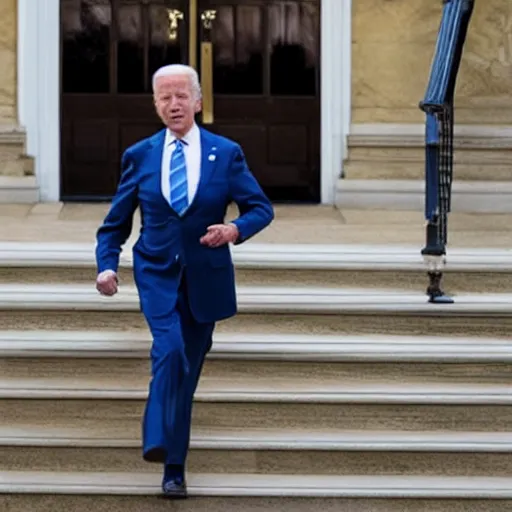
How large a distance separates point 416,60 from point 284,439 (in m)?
4.84

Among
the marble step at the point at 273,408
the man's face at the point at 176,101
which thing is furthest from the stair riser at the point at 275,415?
the man's face at the point at 176,101

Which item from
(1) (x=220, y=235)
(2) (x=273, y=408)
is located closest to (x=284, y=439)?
(2) (x=273, y=408)

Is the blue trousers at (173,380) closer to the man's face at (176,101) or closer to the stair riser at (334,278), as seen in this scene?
the man's face at (176,101)

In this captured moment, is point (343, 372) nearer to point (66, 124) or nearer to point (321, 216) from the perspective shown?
point (321, 216)

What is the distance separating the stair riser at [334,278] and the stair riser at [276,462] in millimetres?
1240

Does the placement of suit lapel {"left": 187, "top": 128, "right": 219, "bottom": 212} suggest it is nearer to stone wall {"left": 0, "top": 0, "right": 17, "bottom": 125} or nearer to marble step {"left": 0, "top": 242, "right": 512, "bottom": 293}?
marble step {"left": 0, "top": 242, "right": 512, "bottom": 293}

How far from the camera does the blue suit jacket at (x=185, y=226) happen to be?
17.2ft

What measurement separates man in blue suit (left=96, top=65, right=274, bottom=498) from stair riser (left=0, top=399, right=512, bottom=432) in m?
0.62

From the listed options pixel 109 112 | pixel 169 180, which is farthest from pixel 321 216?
pixel 169 180

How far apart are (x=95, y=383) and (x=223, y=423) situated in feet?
1.96

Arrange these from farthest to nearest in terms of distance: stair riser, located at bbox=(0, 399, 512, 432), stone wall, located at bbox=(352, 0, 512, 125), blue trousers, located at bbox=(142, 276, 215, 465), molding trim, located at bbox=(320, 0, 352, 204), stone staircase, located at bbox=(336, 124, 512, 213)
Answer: molding trim, located at bbox=(320, 0, 352, 204) → stone wall, located at bbox=(352, 0, 512, 125) → stone staircase, located at bbox=(336, 124, 512, 213) → stair riser, located at bbox=(0, 399, 512, 432) → blue trousers, located at bbox=(142, 276, 215, 465)

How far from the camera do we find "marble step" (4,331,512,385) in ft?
20.2

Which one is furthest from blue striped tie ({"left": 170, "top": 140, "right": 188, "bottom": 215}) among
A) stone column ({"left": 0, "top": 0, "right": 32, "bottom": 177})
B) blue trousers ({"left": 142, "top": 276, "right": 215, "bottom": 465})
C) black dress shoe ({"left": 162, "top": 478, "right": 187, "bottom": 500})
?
stone column ({"left": 0, "top": 0, "right": 32, "bottom": 177})

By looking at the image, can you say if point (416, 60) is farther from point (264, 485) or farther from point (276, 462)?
point (264, 485)
